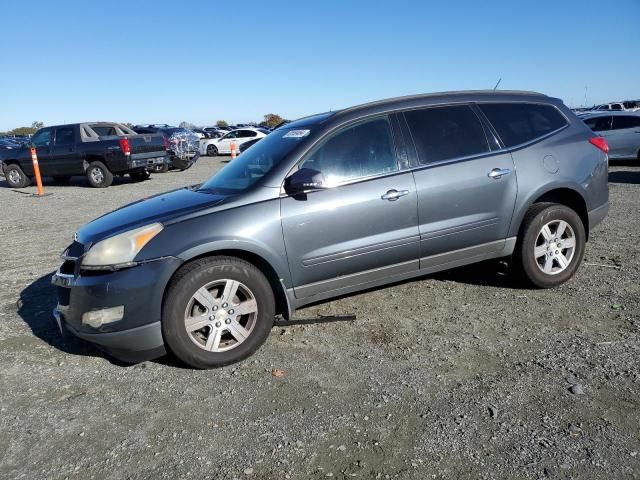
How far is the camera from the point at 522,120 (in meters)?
4.73

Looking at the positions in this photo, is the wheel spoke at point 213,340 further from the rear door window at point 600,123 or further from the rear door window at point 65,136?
the rear door window at point 600,123

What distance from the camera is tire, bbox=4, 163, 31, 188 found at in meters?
16.2

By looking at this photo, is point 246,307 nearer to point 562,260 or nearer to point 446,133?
point 446,133

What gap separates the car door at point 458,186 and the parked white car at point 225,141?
23115mm

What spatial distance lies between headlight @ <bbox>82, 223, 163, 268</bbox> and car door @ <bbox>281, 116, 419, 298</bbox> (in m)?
0.94

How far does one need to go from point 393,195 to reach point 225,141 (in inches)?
981

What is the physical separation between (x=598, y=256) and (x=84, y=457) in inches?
205

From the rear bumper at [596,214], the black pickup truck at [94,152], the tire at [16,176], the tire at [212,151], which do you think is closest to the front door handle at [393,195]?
the rear bumper at [596,214]

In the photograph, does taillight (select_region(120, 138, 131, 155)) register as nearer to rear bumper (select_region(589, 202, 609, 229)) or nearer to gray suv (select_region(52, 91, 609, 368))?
gray suv (select_region(52, 91, 609, 368))

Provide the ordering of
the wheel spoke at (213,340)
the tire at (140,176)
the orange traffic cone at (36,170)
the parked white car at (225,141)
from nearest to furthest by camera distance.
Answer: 1. the wheel spoke at (213,340)
2. the orange traffic cone at (36,170)
3. the tire at (140,176)
4. the parked white car at (225,141)

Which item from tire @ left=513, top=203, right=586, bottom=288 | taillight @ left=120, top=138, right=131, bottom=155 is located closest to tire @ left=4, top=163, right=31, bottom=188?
taillight @ left=120, top=138, right=131, bottom=155

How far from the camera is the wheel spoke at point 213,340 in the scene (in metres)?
3.56

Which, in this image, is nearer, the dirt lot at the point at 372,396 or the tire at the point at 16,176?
the dirt lot at the point at 372,396

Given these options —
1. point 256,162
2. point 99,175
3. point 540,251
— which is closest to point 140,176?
point 99,175
